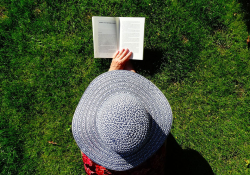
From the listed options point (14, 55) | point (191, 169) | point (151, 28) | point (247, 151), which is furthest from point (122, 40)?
point (247, 151)

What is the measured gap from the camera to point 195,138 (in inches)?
122

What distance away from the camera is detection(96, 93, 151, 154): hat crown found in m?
1.44

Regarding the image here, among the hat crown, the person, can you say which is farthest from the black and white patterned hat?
the hat crown

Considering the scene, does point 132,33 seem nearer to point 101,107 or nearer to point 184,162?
point 101,107

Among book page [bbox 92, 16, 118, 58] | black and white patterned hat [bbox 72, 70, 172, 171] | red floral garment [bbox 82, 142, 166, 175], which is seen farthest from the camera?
book page [bbox 92, 16, 118, 58]

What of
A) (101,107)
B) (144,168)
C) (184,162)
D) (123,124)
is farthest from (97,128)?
(184,162)

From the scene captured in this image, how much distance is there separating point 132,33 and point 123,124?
5.74 feet

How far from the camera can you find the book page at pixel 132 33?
2748mm

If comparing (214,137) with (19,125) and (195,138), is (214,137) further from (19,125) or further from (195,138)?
(19,125)

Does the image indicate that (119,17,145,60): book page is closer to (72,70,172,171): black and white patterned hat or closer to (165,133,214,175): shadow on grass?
(72,70,172,171): black and white patterned hat

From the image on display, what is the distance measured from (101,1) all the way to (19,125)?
2.66 metres

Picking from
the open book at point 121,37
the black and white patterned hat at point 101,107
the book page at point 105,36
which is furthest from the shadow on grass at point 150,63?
the black and white patterned hat at point 101,107

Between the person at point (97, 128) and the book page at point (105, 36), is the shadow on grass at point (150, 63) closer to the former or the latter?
the book page at point (105, 36)

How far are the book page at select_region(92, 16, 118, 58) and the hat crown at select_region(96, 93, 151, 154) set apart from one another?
4.76ft
